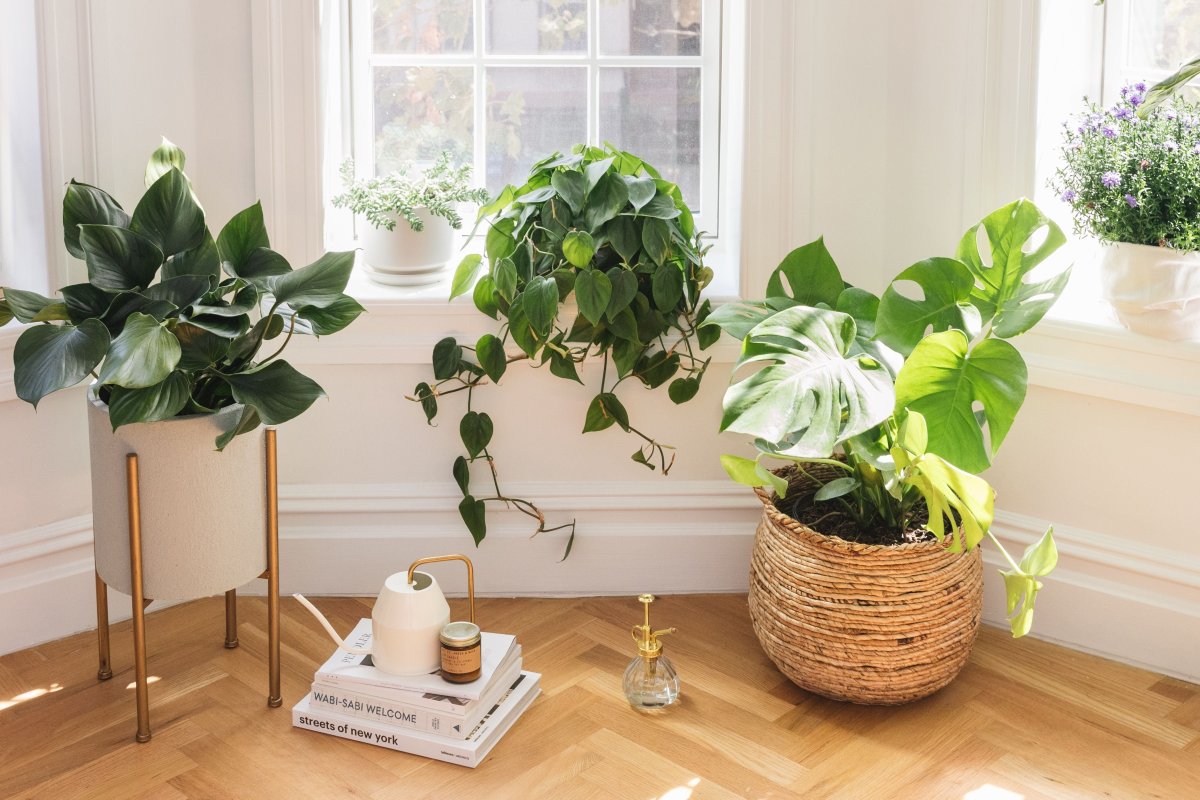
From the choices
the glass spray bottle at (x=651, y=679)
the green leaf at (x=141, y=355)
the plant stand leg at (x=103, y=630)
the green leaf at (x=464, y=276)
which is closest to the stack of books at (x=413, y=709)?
the glass spray bottle at (x=651, y=679)

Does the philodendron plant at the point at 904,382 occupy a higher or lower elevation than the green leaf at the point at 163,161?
lower

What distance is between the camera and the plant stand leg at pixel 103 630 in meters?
2.26

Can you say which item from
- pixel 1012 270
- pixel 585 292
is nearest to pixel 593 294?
pixel 585 292

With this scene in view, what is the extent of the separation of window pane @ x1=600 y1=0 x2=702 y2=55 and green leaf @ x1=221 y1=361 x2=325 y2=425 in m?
1.17

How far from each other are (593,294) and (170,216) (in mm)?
803

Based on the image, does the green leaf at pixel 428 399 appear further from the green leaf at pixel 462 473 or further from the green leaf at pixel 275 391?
the green leaf at pixel 275 391

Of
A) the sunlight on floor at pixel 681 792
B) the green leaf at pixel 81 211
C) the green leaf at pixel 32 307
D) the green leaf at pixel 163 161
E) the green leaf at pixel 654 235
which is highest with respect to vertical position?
the green leaf at pixel 163 161

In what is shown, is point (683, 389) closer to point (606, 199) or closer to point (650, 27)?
point (606, 199)

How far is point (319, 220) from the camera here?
252 centimetres

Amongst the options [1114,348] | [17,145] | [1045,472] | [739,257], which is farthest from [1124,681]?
[17,145]

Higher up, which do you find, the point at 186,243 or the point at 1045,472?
the point at 186,243

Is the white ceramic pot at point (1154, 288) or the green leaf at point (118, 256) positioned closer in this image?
the green leaf at point (118, 256)

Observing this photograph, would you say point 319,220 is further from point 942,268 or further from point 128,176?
point 942,268

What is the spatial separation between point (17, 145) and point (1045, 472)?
2.22 metres
